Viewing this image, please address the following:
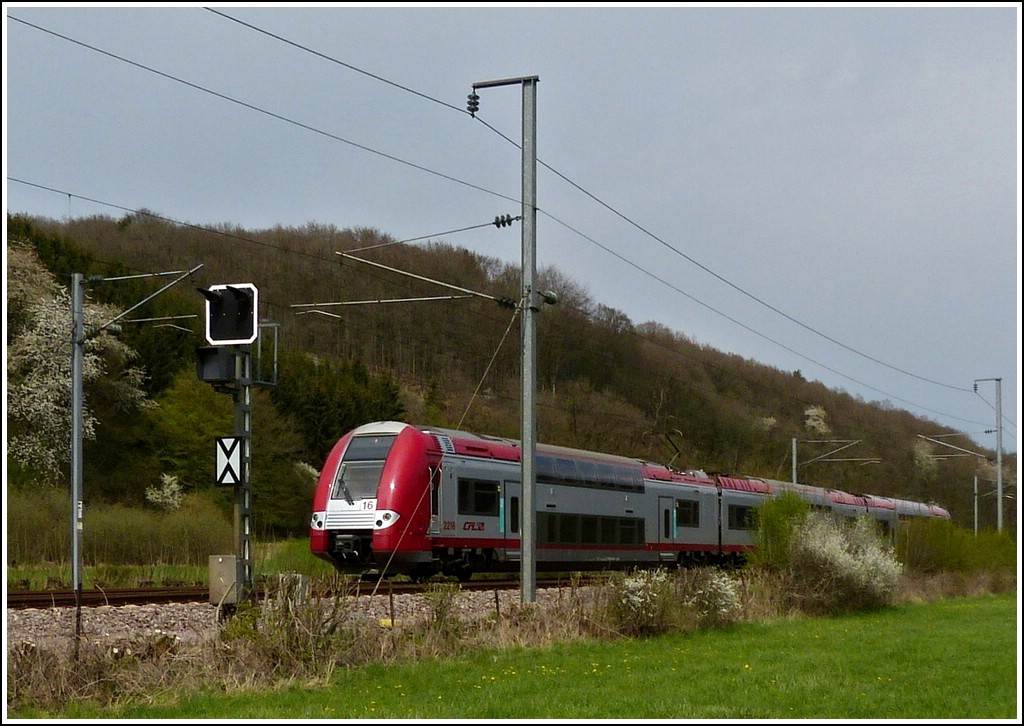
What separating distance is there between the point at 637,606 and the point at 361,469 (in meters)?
8.92

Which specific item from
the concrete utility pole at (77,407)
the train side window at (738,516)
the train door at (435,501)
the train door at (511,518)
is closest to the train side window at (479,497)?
the train door at (511,518)

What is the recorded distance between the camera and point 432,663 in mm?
15273

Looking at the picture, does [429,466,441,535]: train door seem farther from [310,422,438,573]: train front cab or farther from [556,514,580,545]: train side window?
[556,514,580,545]: train side window

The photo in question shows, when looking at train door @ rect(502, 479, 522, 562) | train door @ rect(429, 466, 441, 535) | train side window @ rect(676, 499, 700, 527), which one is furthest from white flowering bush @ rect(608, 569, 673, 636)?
train side window @ rect(676, 499, 700, 527)

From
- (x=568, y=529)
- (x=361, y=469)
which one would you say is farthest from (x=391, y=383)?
(x=361, y=469)

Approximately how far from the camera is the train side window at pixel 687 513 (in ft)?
122

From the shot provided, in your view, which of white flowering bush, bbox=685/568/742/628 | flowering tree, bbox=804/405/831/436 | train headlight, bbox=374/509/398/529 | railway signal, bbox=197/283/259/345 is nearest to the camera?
railway signal, bbox=197/283/259/345

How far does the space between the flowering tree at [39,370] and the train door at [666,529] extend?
2393 cm

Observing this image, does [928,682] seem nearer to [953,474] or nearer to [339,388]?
[339,388]

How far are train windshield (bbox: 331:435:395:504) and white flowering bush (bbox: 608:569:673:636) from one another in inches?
311

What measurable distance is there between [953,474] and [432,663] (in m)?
71.5

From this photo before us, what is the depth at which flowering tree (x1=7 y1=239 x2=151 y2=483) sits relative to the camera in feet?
162

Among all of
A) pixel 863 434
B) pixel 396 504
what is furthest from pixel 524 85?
pixel 863 434

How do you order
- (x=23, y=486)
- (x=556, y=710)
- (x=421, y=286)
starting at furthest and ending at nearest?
1. (x=421, y=286)
2. (x=23, y=486)
3. (x=556, y=710)
